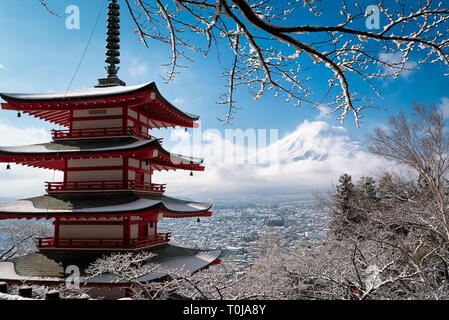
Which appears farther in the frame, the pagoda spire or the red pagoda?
the pagoda spire

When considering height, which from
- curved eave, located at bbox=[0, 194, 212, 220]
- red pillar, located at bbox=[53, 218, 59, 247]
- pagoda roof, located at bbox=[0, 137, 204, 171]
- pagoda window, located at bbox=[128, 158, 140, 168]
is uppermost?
pagoda roof, located at bbox=[0, 137, 204, 171]

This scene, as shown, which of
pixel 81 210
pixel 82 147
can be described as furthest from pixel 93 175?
pixel 81 210

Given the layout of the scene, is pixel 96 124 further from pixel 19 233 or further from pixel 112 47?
pixel 19 233

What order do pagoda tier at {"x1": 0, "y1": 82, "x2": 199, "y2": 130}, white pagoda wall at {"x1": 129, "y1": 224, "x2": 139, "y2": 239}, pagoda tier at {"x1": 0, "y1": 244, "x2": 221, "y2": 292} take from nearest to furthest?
pagoda tier at {"x1": 0, "y1": 244, "x2": 221, "y2": 292} → white pagoda wall at {"x1": 129, "y1": 224, "x2": 139, "y2": 239} → pagoda tier at {"x1": 0, "y1": 82, "x2": 199, "y2": 130}

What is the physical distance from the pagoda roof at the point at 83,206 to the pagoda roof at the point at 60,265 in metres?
1.29

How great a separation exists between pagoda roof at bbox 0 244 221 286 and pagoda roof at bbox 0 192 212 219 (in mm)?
1293

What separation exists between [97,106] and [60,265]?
544cm

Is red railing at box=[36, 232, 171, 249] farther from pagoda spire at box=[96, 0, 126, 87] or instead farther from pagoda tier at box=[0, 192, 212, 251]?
pagoda spire at box=[96, 0, 126, 87]

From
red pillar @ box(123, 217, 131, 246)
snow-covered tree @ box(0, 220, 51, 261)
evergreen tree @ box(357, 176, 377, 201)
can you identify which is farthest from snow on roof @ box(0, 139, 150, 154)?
evergreen tree @ box(357, 176, 377, 201)

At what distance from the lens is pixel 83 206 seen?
935cm

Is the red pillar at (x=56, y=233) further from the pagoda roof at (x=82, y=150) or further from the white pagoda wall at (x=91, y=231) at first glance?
the pagoda roof at (x=82, y=150)

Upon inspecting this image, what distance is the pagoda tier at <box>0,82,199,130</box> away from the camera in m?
10.1

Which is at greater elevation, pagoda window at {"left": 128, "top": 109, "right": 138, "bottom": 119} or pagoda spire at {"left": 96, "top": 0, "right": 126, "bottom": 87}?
pagoda spire at {"left": 96, "top": 0, "right": 126, "bottom": 87}

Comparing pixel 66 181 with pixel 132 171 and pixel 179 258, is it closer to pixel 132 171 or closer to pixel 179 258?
pixel 132 171
